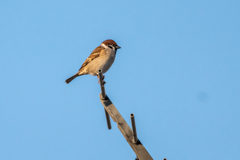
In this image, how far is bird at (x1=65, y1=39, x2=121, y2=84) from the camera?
19.2ft

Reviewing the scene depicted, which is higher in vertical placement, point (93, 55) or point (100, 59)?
point (93, 55)

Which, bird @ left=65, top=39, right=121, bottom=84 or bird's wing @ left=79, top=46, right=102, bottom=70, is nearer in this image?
bird @ left=65, top=39, right=121, bottom=84

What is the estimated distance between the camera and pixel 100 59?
5.91m

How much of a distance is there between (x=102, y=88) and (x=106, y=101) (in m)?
0.20

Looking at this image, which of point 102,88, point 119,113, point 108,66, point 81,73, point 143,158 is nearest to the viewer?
point 143,158

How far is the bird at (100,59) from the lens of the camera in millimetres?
5852

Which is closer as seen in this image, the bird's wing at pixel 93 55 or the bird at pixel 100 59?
the bird at pixel 100 59

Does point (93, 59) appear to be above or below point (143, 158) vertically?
above

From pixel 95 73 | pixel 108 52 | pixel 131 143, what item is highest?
pixel 108 52

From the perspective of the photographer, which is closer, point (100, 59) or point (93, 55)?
point (100, 59)

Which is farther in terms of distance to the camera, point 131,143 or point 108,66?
point 108,66

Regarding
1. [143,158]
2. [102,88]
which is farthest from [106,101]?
[143,158]

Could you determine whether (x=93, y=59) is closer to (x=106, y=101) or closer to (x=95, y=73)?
(x=95, y=73)

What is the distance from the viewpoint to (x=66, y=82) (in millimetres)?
6398
